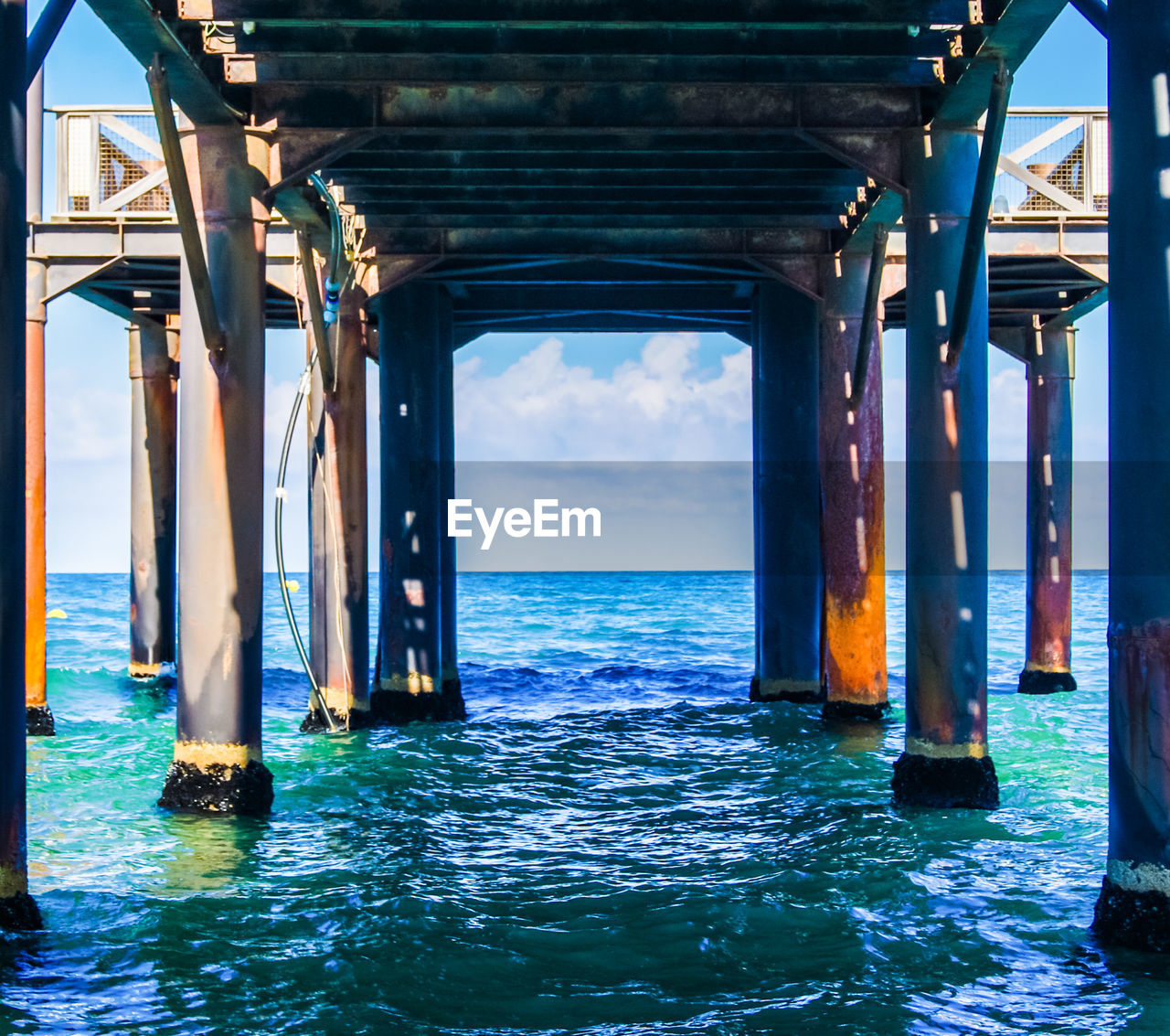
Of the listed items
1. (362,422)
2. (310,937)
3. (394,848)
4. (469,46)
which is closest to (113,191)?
(362,422)

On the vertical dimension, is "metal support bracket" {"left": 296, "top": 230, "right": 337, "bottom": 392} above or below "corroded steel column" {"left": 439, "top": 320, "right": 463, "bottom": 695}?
above

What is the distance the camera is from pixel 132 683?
72.3 ft

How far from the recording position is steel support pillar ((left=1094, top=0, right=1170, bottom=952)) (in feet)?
23.0

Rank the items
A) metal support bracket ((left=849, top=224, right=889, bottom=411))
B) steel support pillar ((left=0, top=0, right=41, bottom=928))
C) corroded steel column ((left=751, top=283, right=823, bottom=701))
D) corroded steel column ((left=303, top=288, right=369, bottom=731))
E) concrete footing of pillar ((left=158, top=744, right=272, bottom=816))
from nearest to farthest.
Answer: steel support pillar ((left=0, top=0, right=41, bottom=928)) < concrete footing of pillar ((left=158, top=744, right=272, bottom=816)) < metal support bracket ((left=849, top=224, right=889, bottom=411)) < corroded steel column ((left=303, top=288, right=369, bottom=731)) < corroded steel column ((left=751, top=283, right=823, bottom=701))

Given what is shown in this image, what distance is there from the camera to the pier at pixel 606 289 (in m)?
7.22

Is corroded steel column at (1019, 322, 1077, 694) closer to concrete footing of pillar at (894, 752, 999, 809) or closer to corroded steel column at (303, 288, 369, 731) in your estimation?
concrete footing of pillar at (894, 752, 999, 809)

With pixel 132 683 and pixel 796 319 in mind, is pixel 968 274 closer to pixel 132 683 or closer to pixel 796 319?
pixel 796 319

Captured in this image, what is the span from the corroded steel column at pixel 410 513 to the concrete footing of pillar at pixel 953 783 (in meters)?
8.01

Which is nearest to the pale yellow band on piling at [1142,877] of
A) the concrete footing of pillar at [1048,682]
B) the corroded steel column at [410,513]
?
the corroded steel column at [410,513]

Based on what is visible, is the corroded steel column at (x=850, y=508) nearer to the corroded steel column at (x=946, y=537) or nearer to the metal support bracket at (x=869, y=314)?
the metal support bracket at (x=869, y=314)

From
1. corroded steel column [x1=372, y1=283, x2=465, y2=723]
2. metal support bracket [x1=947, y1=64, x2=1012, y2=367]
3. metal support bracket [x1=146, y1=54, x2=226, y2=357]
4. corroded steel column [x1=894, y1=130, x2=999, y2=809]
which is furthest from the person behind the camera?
corroded steel column [x1=372, y1=283, x2=465, y2=723]

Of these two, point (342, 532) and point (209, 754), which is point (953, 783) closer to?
point (209, 754)

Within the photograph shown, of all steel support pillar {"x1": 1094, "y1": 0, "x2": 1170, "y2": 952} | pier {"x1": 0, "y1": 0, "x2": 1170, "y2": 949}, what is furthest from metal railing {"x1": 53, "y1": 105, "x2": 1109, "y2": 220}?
steel support pillar {"x1": 1094, "y1": 0, "x2": 1170, "y2": 952}

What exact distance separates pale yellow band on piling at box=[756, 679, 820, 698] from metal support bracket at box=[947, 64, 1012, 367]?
27.0 feet
